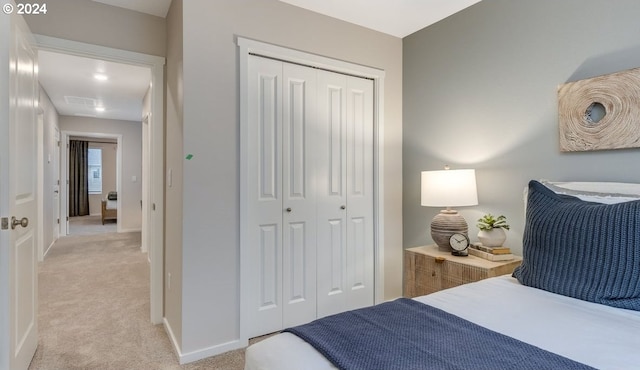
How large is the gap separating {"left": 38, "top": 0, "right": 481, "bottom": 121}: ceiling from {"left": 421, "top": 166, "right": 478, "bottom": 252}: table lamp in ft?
4.22

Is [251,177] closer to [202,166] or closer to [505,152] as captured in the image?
[202,166]

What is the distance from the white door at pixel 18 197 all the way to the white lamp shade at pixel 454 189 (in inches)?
94.6

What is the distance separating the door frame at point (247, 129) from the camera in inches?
88.0

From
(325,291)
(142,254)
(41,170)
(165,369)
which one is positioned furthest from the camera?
(142,254)

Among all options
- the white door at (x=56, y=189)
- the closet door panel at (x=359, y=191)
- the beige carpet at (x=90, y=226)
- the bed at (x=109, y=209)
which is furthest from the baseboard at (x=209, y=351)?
the bed at (x=109, y=209)

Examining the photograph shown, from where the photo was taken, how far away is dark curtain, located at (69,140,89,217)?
9.33 meters

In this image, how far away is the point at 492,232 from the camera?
7.04ft

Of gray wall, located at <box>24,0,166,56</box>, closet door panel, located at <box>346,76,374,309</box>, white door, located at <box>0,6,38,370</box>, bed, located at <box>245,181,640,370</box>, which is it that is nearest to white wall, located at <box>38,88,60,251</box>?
gray wall, located at <box>24,0,166,56</box>

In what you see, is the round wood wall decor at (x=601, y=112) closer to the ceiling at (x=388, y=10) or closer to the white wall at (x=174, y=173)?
the ceiling at (x=388, y=10)

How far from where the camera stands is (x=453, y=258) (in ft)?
7.16

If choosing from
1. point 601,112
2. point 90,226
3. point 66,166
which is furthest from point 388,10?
point 90,226

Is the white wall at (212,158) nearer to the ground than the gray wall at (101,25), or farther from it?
nearer to the ground

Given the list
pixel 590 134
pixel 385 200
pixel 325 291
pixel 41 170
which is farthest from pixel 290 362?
pixel 41 170

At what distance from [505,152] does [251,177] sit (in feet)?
5.78
